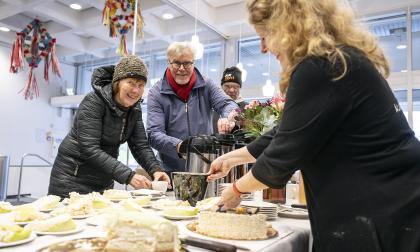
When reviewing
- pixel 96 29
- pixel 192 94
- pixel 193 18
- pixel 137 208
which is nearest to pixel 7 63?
pixel 96 29

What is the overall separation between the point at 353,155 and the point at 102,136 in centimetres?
143

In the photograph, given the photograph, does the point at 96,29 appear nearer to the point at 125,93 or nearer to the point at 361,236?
the point at 125,93

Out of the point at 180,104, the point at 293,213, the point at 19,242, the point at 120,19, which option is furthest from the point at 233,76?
the point at 19,242

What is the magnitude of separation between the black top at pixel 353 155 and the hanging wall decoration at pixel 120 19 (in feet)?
10.5

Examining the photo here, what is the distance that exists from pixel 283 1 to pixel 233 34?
6767 mm

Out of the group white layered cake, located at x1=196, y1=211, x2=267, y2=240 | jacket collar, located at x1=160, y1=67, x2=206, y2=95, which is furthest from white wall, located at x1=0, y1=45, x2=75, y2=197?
white layered cake, located at x1=196, y1=211, x2=267, y2=240

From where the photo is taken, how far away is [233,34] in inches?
295

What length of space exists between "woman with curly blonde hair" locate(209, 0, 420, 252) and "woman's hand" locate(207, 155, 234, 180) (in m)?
0.44

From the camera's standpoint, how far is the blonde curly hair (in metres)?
0.86

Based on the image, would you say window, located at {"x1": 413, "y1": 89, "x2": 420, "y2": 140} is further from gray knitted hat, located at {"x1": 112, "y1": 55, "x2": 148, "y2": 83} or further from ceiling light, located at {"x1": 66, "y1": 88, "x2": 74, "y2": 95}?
ceiling light, located at {"x1": 66, "y1": 88, "x2": 74, "y2": 95}

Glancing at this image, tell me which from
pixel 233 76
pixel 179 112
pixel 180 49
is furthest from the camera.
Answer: pixel 233 76

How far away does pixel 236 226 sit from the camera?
92 cm

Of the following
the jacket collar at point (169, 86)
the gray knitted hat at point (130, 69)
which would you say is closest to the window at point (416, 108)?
the jacket collar at point (169, 86)

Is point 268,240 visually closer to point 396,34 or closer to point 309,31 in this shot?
point 309,31
